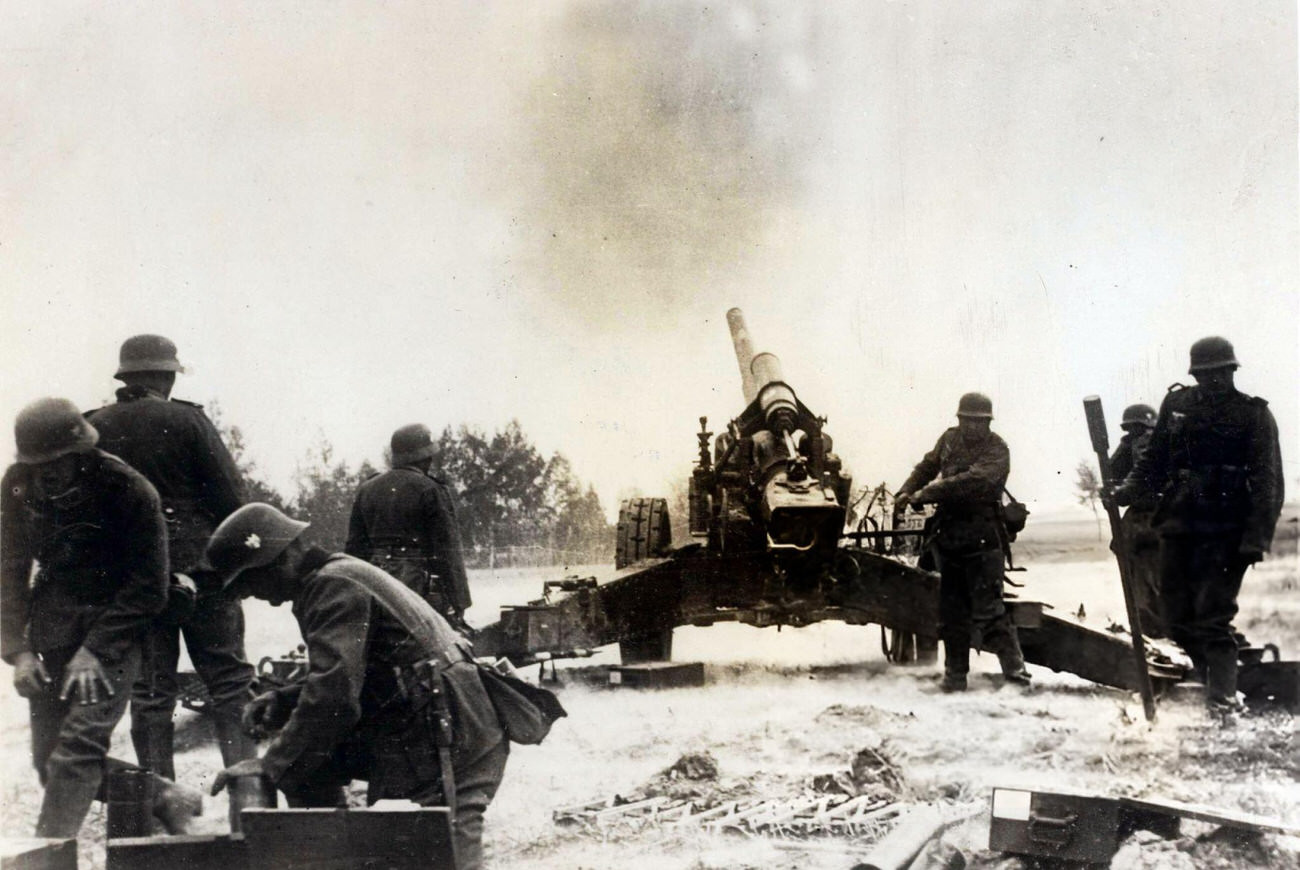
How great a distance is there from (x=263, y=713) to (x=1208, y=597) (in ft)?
13.4

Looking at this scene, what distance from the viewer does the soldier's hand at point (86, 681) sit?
440 centimetres

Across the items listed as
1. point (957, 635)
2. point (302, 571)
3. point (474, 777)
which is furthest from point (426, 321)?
point (957, 635)

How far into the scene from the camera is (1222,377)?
5.04 metres

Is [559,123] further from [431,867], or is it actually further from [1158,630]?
[1158,630]

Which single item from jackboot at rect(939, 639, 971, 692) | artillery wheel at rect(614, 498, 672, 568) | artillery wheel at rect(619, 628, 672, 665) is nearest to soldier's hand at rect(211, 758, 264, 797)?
artillery wheel at rect(619, 628, 672, 665)

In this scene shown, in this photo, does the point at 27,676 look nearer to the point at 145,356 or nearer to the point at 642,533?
the point at 145,356

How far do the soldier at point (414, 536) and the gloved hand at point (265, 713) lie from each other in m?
0.99

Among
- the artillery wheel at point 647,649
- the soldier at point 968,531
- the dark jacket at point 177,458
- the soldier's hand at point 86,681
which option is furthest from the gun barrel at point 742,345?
the soldier's hand at point 86,681

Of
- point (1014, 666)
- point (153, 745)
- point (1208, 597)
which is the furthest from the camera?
point (1014, 666)

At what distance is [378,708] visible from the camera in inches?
159

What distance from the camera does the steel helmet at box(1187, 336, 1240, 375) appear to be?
5.04 meters

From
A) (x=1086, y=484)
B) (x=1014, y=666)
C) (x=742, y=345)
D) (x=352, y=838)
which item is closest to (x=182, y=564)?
(x=352, y=838)

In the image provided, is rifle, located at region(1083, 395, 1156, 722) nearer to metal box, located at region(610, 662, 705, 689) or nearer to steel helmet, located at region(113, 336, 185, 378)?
metal box, located at region(610, 662, 705, 689)

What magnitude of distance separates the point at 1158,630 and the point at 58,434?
4965 millimetres
